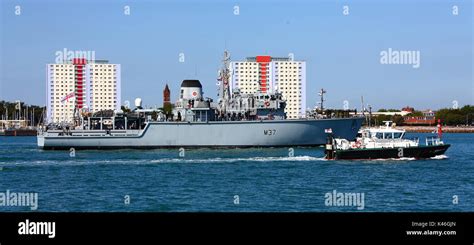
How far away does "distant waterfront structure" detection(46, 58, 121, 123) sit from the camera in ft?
456

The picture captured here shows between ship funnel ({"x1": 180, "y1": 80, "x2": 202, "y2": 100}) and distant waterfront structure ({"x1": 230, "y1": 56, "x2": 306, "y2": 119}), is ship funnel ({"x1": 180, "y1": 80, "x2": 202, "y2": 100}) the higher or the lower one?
the lower one

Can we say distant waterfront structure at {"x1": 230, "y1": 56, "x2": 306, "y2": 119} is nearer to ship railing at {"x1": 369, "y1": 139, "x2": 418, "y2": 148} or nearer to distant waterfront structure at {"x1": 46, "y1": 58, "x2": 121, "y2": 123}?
distant waterfront structure at {"x1": 46, "y1": 58, "x2": 121, "y2": 123}

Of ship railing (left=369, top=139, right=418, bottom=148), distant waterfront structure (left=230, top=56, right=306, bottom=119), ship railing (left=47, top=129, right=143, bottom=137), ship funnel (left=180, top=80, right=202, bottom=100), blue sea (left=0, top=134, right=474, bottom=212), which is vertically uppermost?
distant waterfront structure (left=230, top=56, right=306, bottom=119)

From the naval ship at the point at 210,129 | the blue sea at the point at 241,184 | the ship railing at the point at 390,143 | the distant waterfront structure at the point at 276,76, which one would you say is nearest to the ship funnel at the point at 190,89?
the naval ship at the point at 210,129

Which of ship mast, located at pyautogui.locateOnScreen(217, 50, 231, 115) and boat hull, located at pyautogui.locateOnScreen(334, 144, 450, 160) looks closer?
boat hull, located at pyautogui.locateOnScreen(334, 144, 450, 160)

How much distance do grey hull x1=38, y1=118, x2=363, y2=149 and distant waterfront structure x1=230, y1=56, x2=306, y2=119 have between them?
142ft

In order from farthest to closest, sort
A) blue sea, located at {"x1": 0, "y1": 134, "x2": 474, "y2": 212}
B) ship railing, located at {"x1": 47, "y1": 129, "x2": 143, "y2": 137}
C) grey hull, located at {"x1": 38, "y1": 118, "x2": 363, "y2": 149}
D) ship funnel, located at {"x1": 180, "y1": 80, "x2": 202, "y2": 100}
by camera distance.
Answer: ship funnel, located at {"x1": 180, "y1": 80, "x2": 202, "y2": 100}, ship railing, located at {"x1": 47, "y1": 129, "x2": 143, "y2": 137}, grey hull, located at {"x1": 38, "y1": 118, "x2": 363, "y2": 149}, blue sea, located at {"x1": 0, "y1": 134, "x2": 474, "y2": 212}

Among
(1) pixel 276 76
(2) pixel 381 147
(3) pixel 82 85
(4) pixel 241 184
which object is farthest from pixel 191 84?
(3) pixel 82 85

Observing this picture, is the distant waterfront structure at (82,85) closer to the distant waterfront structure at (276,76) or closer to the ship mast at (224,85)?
the distant waterfront structure at (276,76)

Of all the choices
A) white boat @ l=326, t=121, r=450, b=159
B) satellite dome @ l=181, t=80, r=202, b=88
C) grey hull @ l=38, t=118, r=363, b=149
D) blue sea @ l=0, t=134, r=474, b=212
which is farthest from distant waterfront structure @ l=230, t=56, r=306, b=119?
blue sea @ l=0, t=134, r=474, b=212

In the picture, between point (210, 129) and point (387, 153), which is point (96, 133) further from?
point (387, 153)
